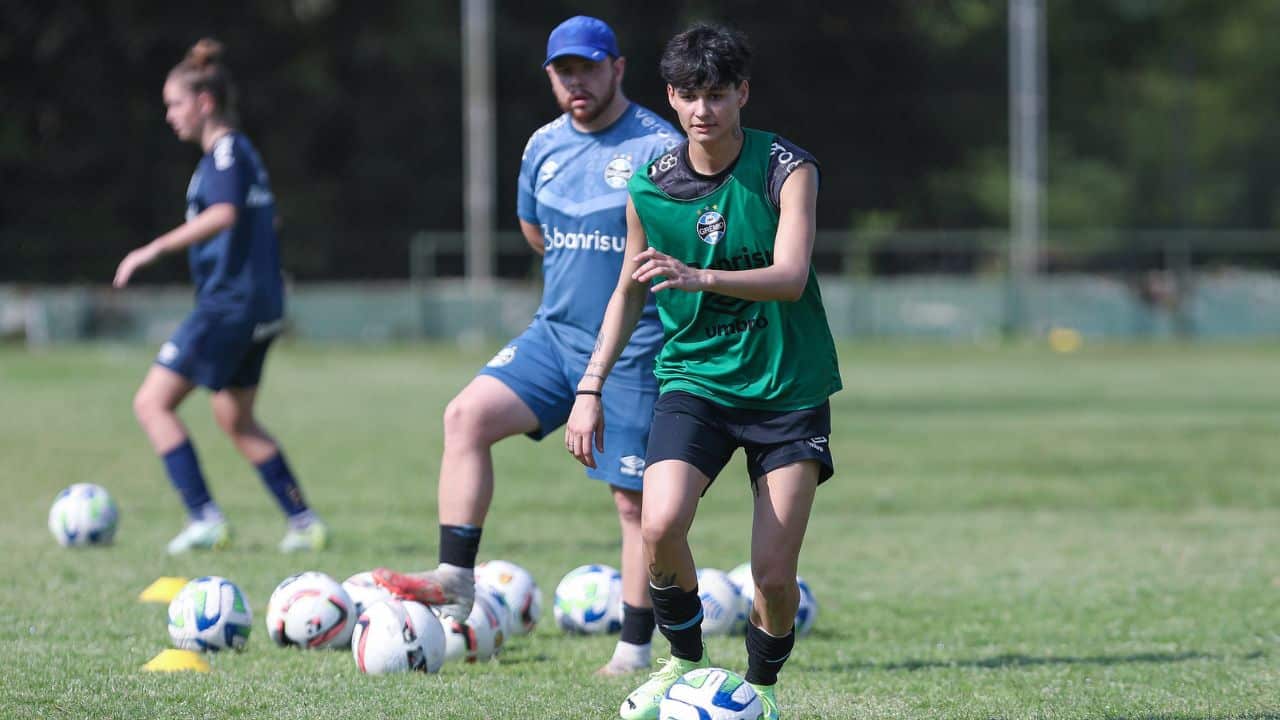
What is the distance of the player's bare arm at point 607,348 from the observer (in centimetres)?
526

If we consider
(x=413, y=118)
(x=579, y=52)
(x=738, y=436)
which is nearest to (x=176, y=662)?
(x=738, y=436)

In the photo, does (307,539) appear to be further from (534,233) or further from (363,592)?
(534,233)

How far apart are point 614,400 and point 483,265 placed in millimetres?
30485

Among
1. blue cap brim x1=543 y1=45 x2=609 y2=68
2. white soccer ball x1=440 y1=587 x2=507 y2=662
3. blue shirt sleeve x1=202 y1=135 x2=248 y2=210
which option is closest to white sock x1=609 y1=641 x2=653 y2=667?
white soccer ball x1=440 y1=587 x2=507 y2=662

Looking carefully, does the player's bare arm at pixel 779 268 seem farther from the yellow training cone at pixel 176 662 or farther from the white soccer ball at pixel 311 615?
the yellow training cone at pixel 176 662

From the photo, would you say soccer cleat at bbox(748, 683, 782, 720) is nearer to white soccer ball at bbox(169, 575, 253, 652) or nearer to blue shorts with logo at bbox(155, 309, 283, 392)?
white soccer ball at bbox(169, 575, 253, 652)

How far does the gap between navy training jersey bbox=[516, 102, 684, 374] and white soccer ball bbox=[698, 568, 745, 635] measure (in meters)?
1.06

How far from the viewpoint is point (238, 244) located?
8859 millimetres

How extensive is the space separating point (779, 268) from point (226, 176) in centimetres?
451

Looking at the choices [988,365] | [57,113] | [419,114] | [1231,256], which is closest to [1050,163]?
[1231,256]

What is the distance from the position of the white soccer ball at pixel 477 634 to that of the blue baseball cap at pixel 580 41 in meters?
2.00

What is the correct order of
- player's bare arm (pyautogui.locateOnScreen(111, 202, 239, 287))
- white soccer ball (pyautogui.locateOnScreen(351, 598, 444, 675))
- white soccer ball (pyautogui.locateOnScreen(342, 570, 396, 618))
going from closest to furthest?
white soccer ball (pyautogui.locateOnScreen(351, 598, 444, 675)) < white soccer ball (pyautogui.locateOnScreen(342, 570, 396, 618)) < player's bare arm (pyautogui.locateOnScreen(111, 202, 239, 287))

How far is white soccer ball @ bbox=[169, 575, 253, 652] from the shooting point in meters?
6.20

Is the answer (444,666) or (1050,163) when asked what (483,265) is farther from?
(444,666)
